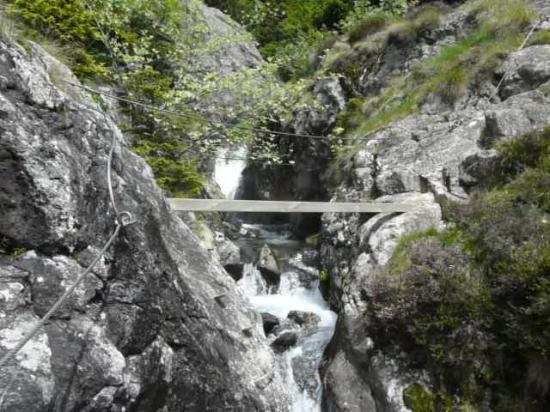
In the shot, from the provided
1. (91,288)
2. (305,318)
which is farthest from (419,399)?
(91,288)

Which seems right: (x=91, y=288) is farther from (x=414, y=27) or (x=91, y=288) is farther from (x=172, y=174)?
(x=414, y=27)

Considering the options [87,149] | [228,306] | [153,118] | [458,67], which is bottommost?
[228,306]

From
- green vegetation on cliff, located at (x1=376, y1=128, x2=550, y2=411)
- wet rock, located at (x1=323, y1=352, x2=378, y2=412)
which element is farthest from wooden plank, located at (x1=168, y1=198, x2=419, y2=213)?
wet rock, located at (x1=323, y1=352, x2=378, y2=412)

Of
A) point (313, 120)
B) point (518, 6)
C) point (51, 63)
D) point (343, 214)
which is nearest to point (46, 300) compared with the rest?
point (51, 63)

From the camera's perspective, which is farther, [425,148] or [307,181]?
[307,181]

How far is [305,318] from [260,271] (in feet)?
6.90

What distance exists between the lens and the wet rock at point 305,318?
7879 mm

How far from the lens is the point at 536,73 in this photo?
26.9 ft

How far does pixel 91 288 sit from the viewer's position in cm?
302

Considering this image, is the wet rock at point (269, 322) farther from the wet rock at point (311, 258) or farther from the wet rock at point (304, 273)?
the wet rock at point (311, 258)

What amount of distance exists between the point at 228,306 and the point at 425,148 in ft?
18.2

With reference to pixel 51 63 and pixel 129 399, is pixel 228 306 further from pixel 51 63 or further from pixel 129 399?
pixel 51 63

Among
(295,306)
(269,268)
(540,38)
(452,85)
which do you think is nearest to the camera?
(295,306)

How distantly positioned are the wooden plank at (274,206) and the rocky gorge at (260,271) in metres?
0.21
